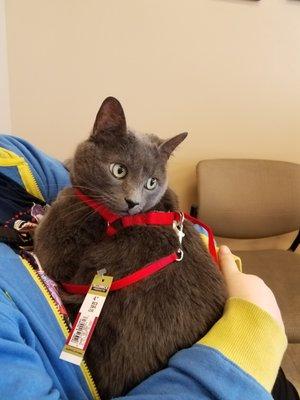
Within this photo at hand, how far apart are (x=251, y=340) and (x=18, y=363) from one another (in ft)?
0.97

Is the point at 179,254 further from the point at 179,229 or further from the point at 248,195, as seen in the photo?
the point at 248,195

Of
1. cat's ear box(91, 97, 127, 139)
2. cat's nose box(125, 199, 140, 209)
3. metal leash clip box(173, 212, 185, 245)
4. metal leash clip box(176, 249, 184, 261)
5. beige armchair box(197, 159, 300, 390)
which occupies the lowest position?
beige armchair box(197, 159, 300, 390)

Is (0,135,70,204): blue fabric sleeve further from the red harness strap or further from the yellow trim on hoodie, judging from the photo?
the red harness strap

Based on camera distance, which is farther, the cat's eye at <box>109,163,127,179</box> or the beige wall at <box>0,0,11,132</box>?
the beige wall at <box>0,0,11,132</box>

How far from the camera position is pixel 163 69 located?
54.8 inches

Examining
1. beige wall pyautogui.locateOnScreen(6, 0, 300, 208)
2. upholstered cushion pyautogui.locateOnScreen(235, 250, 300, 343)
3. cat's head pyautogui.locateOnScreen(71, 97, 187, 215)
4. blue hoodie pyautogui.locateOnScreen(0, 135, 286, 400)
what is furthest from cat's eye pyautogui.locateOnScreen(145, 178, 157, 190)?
beige wall pyautogui.locateOnScreen(6, 0, 300, 208)

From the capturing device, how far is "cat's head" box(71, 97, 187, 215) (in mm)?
541

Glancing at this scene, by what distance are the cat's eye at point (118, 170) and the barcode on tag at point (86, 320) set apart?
0.55 ft

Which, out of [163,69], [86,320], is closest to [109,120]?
[86,320]

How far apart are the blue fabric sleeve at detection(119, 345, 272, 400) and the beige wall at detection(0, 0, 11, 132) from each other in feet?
3.86

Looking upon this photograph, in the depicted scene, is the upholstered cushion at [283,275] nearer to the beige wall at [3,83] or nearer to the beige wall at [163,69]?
the beige wall at [163,69]

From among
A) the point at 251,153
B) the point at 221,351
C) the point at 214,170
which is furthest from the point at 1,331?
the point at 251,153

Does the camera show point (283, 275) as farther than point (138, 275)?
Yes

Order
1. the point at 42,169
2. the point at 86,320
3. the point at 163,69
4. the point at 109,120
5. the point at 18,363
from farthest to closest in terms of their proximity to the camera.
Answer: the point at 163,69, the point at 42,169, the point at 109,120, the point at 86,320, the point at 18,363
